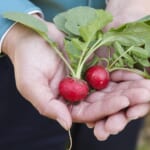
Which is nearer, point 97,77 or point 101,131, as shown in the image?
point 101,131

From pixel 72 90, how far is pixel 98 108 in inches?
3.8

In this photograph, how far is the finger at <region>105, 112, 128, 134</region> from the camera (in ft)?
3.51

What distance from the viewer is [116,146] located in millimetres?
1631

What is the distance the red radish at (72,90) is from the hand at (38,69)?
2 centimetres

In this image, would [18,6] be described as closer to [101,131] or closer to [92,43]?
[92,43]

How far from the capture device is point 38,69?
118 cm

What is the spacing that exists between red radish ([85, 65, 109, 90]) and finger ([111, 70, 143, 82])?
2 cm

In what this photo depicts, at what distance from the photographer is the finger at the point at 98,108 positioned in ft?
3.52

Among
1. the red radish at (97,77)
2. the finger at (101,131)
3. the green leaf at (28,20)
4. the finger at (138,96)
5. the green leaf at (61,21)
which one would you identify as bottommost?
the finger at (101,131)

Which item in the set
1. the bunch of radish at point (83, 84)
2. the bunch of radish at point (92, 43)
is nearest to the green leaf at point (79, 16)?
the bunch of radish at point (92, 43)

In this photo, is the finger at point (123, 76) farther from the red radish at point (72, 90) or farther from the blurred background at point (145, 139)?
the blurred background at point (145, 139)

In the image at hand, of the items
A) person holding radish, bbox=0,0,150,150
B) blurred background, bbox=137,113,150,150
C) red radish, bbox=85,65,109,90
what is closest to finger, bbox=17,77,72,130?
person holding radish, bbox=0,0,150,150

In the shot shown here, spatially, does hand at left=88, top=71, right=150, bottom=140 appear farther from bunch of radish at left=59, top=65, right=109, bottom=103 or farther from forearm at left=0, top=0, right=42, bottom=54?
forearm at left=0, top=0, right=42, bottom=54

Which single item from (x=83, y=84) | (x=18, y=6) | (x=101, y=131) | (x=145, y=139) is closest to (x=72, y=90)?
(x=83, y=84)
